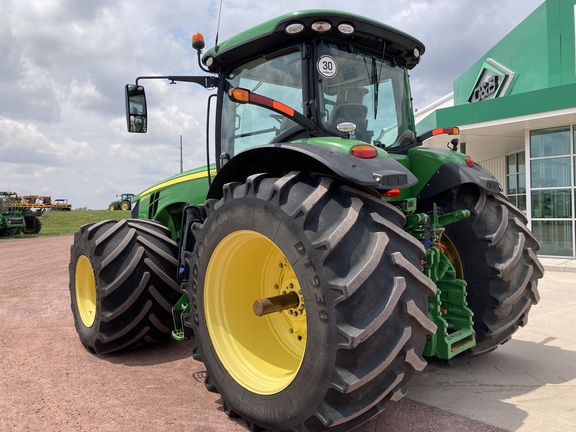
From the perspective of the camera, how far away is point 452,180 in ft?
10.3

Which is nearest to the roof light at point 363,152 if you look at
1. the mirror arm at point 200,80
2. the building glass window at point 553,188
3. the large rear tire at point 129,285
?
the mirror arm at point 200,80

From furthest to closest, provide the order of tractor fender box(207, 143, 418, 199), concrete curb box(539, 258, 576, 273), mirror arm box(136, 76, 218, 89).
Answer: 1. concrete curb box(539, 258, 576, 273)
2. mirror arm box(136, 76, 218, 89)
3. tractor fender box(207, 143, 418, 199)

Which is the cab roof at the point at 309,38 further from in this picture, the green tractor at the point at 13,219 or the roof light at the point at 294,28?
the green tractor at the point at 13,219

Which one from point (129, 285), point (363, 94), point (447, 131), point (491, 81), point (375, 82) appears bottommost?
point (129, 285)

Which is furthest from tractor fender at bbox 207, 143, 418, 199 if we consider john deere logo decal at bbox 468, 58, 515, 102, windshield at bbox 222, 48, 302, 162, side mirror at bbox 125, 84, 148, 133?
john deere logo decal at bbox 468, 58, 515, 102

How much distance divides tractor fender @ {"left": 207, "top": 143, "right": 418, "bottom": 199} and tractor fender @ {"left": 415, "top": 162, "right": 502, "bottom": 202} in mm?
832

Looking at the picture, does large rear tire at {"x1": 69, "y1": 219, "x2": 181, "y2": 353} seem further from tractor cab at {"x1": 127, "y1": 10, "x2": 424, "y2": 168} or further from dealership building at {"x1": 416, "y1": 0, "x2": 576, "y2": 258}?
dealership building at {"x1": 416, "y1": 0, "x2": 576, "y2": 258}

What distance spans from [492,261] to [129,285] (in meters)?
2.80

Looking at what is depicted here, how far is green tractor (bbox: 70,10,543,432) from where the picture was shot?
6.93ft

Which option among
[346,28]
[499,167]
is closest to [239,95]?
[346,28]

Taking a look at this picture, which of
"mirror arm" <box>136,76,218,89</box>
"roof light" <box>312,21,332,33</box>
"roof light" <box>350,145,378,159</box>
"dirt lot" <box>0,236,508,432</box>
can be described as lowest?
"dirt lot" <box>0,236,508,432</box>

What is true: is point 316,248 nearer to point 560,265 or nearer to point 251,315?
point 251,315

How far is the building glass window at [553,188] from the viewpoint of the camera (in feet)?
34.1

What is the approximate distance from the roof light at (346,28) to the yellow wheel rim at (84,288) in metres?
3.09
